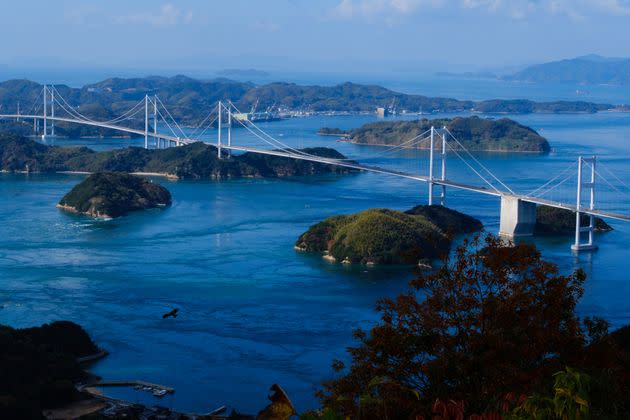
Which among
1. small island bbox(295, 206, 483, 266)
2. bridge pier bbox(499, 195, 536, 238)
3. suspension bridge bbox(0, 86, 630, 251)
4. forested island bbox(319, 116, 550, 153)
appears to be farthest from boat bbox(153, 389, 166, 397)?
forested island bbox(319, 116, 550, 153)

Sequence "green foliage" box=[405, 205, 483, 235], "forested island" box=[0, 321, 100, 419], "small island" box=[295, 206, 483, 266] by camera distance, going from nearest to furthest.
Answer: "forested island" box=[0, 321, 100, 419] → "small island" box=[295, 206, 483, 266] → "green foliage" box=[405, 205, 483, 235]

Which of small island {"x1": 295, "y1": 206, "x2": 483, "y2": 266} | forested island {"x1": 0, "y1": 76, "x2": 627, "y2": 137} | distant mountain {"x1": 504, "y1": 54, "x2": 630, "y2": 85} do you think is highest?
distant mountain {"x1": 504, "y1": 54, "x2": 630, "y2": 85}

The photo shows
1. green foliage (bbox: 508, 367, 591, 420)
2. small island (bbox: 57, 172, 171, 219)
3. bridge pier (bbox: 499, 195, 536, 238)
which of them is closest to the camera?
green foliage (bbox: 508, 367, 591, 420)

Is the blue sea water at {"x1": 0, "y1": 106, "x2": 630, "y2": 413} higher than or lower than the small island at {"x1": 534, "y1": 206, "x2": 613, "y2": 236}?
lower

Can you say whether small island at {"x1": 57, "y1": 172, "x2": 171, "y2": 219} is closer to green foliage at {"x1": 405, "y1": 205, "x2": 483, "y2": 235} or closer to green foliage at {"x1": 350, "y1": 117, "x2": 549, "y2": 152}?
green foliage at {"x1": 405, "y1": 205, "x2": 483, "y2": 235}

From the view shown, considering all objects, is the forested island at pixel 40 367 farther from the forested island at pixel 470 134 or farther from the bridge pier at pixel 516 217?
the forested island at pixel 470 134
